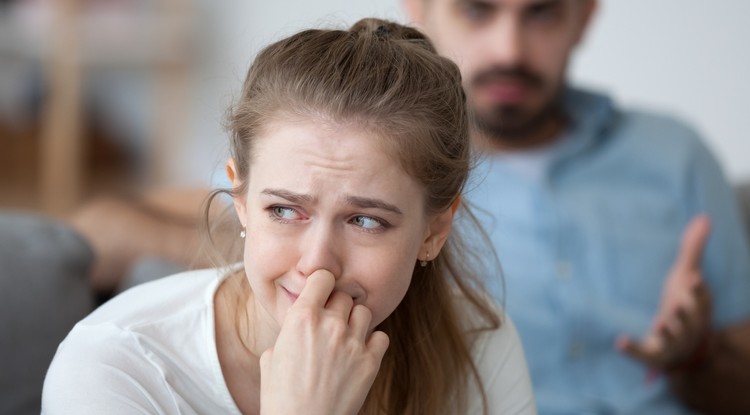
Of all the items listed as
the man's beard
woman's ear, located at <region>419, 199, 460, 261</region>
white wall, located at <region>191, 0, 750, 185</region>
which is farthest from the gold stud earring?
white wall, located at <region>191, 0, 750, 185</region>

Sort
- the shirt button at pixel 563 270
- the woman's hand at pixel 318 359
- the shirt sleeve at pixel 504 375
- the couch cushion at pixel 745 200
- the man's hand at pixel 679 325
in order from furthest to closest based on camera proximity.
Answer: the couch cushion at pixel 745 200, the shirt button at pixel 563 270, the man's hand at pixel 679 325, the shirt sleeve at pixel 504 375, the woman's hand at pixel 318 359

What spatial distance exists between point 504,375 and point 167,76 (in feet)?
11.7

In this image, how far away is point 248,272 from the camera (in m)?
1.18

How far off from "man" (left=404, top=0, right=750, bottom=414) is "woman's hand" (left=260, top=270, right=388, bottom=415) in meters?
0.77

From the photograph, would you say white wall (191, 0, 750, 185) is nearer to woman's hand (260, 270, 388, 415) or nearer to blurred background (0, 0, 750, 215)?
blurred background (0, 0, 750, 215)

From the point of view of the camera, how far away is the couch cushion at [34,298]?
4.83 feet

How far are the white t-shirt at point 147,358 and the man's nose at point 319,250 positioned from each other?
0.64ft

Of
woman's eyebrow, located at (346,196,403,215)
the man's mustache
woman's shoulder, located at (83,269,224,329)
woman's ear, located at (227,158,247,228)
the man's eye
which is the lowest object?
woman's shoulder, located at (83,269,224,329)

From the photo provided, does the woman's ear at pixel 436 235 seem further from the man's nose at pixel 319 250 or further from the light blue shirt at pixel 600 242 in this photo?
the light blue shirt at pixel 600 242

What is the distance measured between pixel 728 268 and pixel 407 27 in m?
1.14

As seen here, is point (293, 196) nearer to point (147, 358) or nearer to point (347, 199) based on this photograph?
point (347, 199)

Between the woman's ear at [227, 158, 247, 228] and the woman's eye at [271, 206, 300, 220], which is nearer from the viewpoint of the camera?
the woman's eye at [271, 206, 300, 220]

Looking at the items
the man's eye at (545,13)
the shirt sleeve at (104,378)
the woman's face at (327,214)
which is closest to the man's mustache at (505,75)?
the man's eye at (545,13)

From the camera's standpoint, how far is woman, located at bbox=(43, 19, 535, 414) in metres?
1.14
